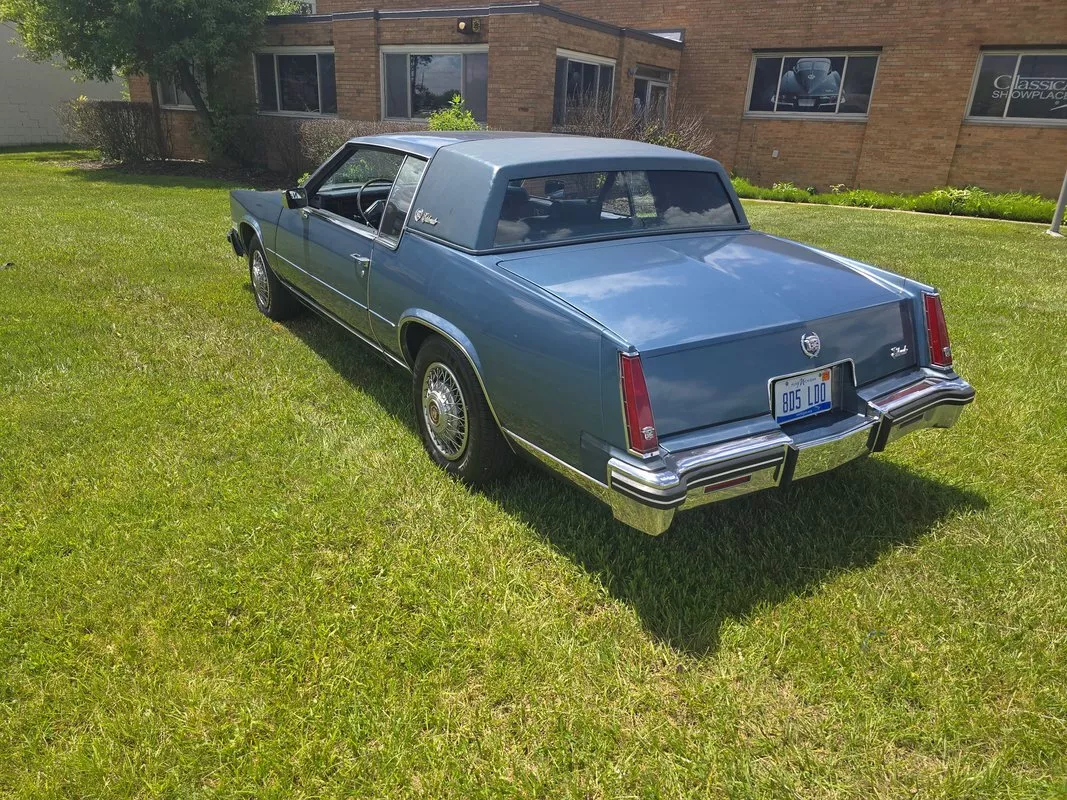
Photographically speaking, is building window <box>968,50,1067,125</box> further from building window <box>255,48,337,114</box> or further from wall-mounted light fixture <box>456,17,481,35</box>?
building window <box>255,48,337,114</box>

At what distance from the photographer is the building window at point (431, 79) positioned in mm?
14562

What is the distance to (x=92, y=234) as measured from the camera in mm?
8758

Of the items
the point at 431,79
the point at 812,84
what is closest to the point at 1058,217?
the point at 812,84

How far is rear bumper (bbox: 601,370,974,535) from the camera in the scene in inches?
96.1

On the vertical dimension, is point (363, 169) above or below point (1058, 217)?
above

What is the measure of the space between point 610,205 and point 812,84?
51.1 feet

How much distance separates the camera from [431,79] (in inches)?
603

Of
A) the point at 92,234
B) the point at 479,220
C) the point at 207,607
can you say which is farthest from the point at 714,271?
the point at 92,234

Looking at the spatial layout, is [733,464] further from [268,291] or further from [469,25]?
[469,25]

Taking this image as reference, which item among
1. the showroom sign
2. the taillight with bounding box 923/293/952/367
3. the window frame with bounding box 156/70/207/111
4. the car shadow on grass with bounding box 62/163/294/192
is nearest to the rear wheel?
the taillight with bounding box 923/293/952/367

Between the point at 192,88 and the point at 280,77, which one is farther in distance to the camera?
the point at 280,77

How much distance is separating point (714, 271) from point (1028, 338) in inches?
165

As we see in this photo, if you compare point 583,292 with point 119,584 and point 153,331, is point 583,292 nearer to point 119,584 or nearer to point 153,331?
point 119,584

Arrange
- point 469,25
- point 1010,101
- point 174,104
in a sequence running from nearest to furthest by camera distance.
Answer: point 469,25
point 1010,101
point 174,104
